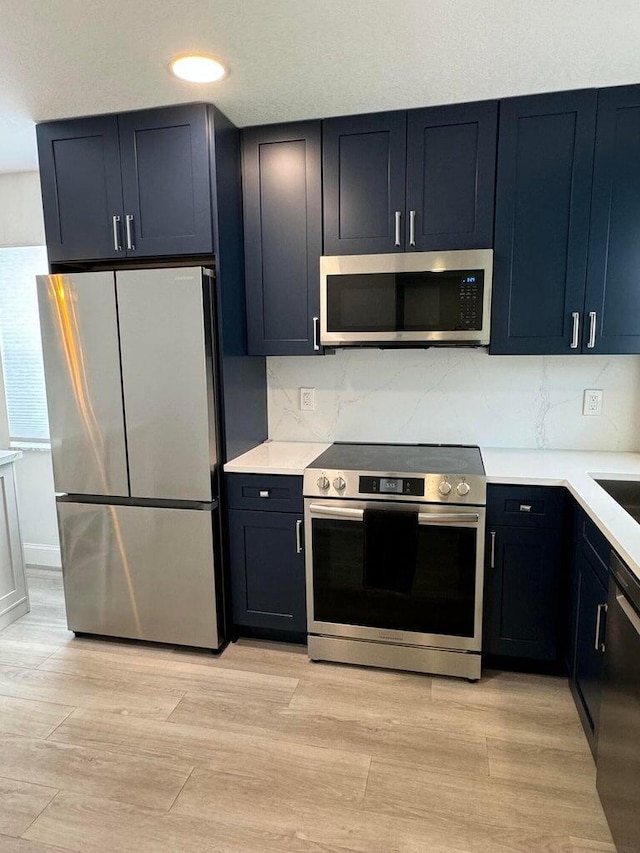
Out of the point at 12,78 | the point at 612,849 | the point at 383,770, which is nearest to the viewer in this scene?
the point at 612,849

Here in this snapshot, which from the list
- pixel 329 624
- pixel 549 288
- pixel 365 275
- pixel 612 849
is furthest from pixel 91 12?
pixel 612 849

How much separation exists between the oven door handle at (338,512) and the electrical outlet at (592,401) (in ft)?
4.33

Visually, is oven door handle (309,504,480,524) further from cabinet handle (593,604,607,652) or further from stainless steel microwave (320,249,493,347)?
stainless steel microwave (320,249,493,347)

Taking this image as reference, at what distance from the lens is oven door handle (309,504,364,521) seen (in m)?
Answer: 2.37

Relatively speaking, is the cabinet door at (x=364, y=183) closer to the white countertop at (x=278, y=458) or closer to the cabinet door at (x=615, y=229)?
the cabinet door at (x=615, y=229)

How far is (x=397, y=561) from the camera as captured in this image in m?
2.34

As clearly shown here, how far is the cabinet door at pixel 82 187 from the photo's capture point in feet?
8.20

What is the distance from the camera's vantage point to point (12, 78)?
2107mm

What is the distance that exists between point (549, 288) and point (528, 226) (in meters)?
0.29

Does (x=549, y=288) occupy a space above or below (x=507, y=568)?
above

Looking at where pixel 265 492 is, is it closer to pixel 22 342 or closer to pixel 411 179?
pixel 411 179

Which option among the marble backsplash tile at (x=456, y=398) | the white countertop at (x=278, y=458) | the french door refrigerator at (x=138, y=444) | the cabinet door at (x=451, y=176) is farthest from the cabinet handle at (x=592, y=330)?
the french door refrigerator at (x=138, y=444)

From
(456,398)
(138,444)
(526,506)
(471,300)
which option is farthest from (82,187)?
(526,506)

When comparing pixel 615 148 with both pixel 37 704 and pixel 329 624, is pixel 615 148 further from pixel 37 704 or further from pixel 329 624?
pixel 37 704
